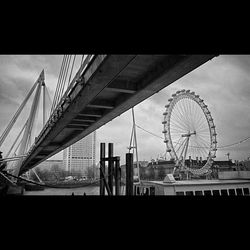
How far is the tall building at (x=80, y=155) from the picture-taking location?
85.8 metres

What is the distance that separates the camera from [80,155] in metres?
89.2

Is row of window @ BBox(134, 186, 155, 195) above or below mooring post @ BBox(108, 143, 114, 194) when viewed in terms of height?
below

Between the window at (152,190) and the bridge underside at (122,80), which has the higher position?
the bridge underside at (122,80)

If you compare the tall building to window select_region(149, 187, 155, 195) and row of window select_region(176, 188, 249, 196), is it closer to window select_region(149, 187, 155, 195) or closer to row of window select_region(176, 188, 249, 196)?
window select_region(149, 187, 155, 195)

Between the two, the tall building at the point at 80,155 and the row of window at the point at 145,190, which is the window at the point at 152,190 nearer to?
the row of window at the point at 145,190

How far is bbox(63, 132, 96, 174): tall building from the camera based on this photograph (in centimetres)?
8581

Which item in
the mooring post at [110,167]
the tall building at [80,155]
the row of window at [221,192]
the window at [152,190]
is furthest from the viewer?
the tall building at [80,155]

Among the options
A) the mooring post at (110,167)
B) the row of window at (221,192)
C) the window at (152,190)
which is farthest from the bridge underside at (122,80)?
the row of window at (221,192)

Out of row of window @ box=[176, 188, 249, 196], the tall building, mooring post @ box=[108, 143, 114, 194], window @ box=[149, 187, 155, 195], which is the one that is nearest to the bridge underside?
mooring post @ box=[108, 143, 114, 194]

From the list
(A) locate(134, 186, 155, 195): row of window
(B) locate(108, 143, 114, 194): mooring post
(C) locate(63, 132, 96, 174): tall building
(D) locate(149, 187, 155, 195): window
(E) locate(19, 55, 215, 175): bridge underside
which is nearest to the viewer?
(E) locate(19, 55, 215, 175): bridge underside

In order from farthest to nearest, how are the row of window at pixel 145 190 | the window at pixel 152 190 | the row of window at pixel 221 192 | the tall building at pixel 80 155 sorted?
the tall building at pixel 80 155
the row of window at pixel 145 190
the window at pixel 152 190
the row of window at pixel 221 192

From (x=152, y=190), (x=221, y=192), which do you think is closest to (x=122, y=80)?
(x=152, y=190)
